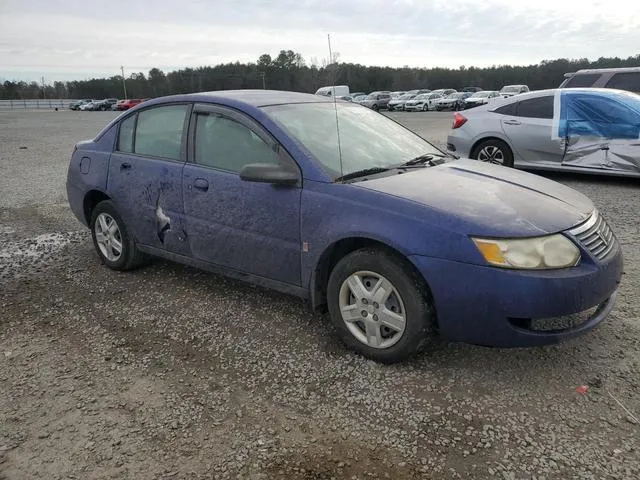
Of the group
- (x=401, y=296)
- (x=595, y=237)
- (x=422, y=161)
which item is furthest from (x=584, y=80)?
(x=401, y=296)

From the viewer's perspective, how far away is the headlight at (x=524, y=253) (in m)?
2.78

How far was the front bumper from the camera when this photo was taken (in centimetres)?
275

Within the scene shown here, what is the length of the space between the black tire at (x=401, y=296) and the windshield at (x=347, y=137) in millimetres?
604

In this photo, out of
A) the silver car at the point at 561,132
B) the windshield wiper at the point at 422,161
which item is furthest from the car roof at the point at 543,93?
the windshield wiper at the point at 422,161

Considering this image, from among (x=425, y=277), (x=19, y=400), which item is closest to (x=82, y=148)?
(x=19, y=400)

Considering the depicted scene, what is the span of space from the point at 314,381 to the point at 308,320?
796 mm

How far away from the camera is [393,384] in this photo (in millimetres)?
2973

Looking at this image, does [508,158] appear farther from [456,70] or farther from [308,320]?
[456,70]

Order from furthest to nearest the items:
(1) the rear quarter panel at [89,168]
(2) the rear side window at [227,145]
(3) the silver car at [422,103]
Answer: (3) the silver car at [422,103], (1) the rear quarter panel at [89,168], (2) the rear side window at [227,145]

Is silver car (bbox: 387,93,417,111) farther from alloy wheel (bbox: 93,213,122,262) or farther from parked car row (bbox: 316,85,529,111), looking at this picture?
alloy wheel (bbox: 93,213,122,262)

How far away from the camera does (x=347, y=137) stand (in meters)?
3.81

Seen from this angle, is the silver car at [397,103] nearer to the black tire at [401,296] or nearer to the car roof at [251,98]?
the car roof at [251,98]

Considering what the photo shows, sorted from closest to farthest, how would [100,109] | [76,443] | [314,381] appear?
[76,443] → [314,381] → [100,109]

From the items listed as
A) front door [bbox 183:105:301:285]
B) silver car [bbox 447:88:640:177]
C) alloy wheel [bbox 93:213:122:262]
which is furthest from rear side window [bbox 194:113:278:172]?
silver car [bbox 447:88:640:177]
